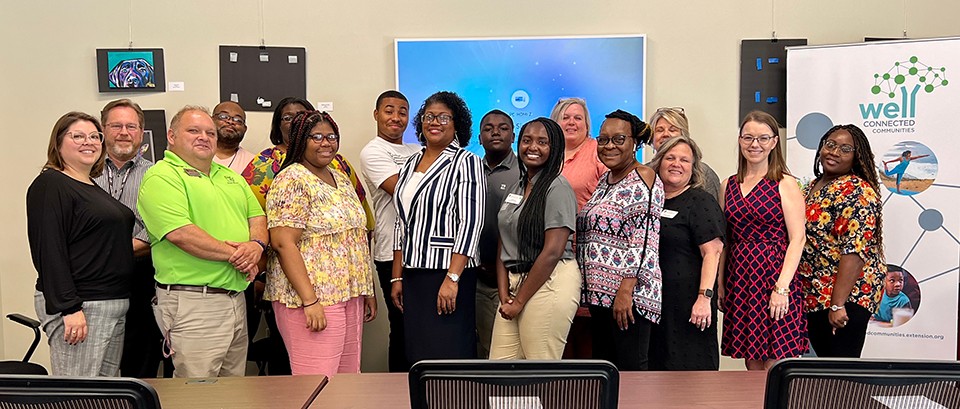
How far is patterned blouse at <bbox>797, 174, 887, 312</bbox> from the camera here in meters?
3.09

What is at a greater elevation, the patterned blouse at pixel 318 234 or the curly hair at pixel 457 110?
the curly hair at pixel 457 110

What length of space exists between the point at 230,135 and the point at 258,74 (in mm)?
653

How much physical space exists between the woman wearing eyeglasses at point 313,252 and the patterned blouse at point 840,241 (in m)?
1.99

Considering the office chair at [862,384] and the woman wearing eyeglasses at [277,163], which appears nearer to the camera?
the office chair at [862,384]

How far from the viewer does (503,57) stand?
15.4ft

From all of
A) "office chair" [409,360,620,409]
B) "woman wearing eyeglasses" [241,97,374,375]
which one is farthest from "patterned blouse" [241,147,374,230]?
"office chair" [409,360,620,409]

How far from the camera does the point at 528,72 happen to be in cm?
469

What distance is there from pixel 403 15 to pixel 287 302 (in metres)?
2.39

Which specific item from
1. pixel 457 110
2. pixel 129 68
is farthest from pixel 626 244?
pixel 129 68

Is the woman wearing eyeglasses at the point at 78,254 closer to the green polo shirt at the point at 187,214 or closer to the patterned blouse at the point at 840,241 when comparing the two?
the green polo shirt at the point at 187,214

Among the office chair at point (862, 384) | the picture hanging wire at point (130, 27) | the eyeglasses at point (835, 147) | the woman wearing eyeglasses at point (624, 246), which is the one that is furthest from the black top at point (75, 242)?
the eyeglasses at point (835, 147)

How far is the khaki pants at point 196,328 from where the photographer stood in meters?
2.89

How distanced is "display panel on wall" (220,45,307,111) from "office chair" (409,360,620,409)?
11.9 ft

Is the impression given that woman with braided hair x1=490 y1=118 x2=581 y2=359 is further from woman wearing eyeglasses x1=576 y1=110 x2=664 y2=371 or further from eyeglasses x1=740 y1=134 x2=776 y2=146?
eyeglasses x1=740 y1=134 x2=776 y2=146
